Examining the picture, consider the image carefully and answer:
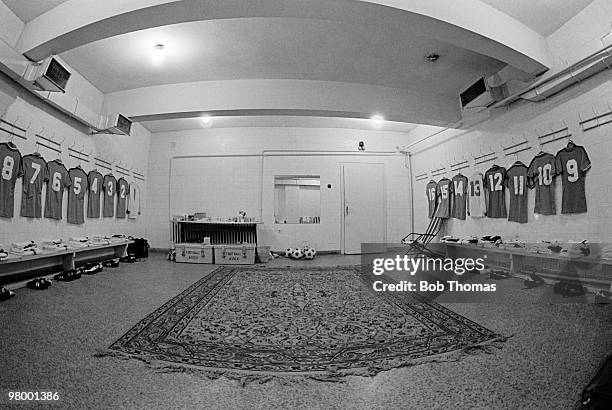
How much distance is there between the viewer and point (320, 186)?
236 inches

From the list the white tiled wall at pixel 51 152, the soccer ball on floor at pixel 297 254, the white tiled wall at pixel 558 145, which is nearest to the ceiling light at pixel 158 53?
the white tiled wall at pixel 51 152

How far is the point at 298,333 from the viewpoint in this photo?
5.49 ft

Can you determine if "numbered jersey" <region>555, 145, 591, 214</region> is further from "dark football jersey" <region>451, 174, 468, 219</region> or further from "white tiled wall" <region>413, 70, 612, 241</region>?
"dark football jersey" <region>451, 174, 468, 219</region>

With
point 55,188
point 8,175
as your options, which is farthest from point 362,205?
point 8,175

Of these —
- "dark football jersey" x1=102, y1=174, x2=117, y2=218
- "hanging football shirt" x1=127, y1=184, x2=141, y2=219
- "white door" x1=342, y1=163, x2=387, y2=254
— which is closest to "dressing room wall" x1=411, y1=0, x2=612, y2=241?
"white door" x1=342, y1=163, x2=387, y2=254

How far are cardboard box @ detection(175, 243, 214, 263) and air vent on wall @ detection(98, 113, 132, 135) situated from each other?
2092mm

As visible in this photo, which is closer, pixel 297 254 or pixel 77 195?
pixel 77 195

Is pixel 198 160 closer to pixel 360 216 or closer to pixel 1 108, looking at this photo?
pixel 1 108

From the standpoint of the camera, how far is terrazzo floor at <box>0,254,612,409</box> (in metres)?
1.02

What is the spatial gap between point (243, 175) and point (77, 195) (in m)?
2.90

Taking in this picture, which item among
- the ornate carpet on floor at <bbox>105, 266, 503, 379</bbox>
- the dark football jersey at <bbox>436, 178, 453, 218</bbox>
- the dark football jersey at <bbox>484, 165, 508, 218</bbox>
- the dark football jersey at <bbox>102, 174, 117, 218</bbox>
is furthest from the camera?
the dark football jersey at <bbox>436, 178, 453, 218</bbox>

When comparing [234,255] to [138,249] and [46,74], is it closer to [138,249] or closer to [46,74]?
[138,249]

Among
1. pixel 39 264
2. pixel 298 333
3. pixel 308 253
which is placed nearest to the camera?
pixel 298 333

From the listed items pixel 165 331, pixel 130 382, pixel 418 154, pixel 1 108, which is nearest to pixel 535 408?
pixel 130 382
